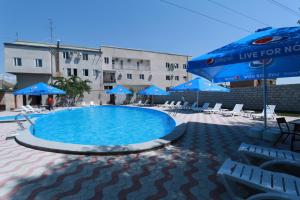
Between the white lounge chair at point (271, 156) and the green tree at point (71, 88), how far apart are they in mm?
30618

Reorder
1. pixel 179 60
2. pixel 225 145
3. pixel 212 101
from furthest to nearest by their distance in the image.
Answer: pixel 179 60 → pixel 212 101 → pixel 225 145

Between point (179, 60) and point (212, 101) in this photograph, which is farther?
point (179, 60)

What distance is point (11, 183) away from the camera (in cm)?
390

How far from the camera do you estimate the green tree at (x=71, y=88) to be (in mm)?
31453

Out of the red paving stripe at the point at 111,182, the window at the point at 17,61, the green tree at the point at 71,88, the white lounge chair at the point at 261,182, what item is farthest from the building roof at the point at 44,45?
the white lounge chair at the point at 261,182

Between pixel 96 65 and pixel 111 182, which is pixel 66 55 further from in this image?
pixel 111 182

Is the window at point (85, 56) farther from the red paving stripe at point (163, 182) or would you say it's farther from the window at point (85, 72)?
the red paving stripe at point (163, 182)

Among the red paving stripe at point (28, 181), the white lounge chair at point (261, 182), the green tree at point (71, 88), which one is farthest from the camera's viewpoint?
the green tree at point (71, 88)

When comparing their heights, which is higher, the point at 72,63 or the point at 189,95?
the point at 72,63

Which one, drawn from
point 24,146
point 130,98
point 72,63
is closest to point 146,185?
point 24,146

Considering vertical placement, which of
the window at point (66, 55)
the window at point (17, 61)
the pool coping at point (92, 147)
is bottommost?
the pool coping at point (92, 147)

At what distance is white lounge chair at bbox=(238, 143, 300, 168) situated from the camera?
150 inches

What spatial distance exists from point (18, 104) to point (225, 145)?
93.1 feet

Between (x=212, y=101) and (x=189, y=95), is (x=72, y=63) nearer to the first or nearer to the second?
(x=189, y=95)
